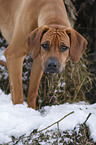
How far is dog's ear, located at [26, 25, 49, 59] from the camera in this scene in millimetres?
1849

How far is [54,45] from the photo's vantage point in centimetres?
182

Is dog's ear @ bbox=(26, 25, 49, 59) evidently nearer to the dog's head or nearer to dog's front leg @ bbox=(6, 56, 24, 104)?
the dog's head

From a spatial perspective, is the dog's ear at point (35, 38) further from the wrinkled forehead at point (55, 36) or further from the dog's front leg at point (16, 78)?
the dog's front leg at point (16, 78)

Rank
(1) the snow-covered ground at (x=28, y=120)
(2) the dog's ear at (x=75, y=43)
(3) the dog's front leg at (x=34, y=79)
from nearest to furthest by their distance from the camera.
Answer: (1) the snow-covered ground at (x=28, y=120), (2) the dog's ear at (x=75, y=43), (3) the dog's front leg at (x=34, y=79)

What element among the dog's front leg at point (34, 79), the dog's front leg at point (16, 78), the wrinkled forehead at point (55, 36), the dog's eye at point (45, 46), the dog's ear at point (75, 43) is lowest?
the dog's front leg at point (34, 79)

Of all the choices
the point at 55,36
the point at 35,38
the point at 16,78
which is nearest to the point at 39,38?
the point at 35,38

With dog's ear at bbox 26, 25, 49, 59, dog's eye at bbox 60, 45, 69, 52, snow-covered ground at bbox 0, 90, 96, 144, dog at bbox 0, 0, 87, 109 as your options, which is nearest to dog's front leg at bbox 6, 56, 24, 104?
dog at bbox 0, 0, 87, 109

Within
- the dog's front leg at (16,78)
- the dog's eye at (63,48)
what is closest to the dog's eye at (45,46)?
the dog's eye at (63,48)

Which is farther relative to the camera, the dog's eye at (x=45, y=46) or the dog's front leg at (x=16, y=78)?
the dog's front leg at (x=16, y=78)

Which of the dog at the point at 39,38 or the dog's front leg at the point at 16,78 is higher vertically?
the dog at the point at 39,38

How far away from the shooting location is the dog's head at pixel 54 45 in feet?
5.91

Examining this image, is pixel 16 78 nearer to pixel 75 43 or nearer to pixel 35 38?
pixel 35 38

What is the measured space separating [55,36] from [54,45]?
0.07 m

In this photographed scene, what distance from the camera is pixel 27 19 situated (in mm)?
2057
